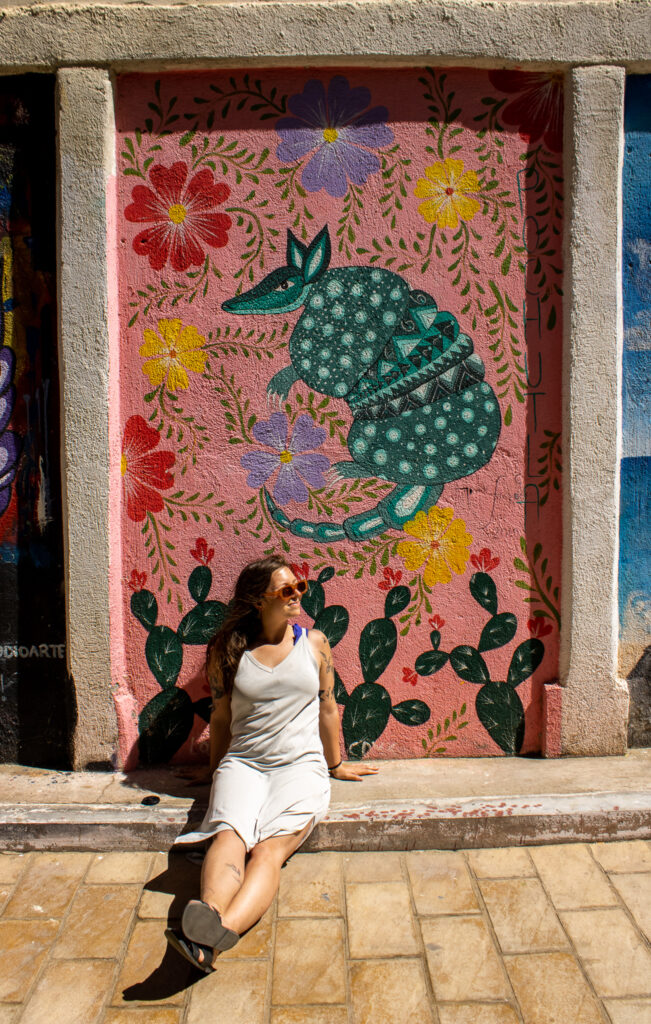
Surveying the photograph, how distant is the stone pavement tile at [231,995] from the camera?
2.25 metres

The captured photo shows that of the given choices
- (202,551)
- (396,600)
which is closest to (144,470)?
(202,551)

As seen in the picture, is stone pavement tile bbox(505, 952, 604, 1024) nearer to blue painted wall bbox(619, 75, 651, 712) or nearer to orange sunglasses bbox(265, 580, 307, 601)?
orange sunglasses bbox(265, 580, 307, 601)

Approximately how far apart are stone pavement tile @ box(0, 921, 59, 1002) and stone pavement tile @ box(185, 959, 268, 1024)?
533mm

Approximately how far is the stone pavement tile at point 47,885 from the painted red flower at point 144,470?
1513 mm

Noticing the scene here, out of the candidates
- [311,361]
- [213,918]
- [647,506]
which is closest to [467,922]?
[213,918]

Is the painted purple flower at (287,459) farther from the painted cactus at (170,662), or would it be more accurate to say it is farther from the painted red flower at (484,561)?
the painted red flower at (484,561)

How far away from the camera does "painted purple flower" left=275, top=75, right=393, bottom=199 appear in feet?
11.3

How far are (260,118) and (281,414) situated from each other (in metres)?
1.33

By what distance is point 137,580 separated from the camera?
3.58m

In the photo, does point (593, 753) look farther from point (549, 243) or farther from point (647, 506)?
point (549, 243)

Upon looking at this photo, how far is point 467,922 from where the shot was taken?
2641 mm

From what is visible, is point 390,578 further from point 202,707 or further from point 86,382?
point 86,382

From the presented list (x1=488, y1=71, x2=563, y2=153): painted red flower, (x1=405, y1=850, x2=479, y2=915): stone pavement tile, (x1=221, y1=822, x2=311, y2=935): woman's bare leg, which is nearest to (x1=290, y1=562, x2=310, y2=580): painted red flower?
(x1=221, y1=822, x2=311, y2=935): woman's bare leg

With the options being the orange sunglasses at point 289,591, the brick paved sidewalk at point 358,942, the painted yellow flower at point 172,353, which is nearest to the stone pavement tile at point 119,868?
the brick paved sidewalk at point 358,942
